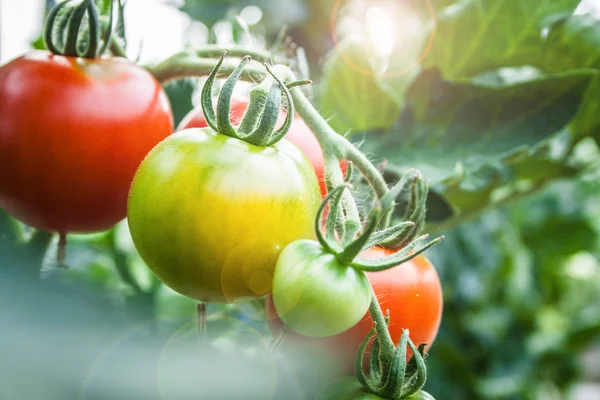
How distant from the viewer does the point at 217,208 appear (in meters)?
0.43

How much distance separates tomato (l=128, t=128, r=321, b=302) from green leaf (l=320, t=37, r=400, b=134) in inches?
23.3

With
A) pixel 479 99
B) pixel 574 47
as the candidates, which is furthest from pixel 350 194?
pixel 574 47

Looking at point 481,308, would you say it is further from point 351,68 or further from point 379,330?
point 379,330

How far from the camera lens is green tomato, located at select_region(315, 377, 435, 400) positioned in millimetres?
512

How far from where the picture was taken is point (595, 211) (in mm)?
3404

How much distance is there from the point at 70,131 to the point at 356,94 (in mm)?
533

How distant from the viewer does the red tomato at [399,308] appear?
1.99 ft

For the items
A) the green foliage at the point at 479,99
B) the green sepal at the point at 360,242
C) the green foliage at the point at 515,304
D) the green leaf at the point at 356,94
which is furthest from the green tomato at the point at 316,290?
the green foliage at the point at 515,304

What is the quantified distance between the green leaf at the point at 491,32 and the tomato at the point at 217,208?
606 millimetres

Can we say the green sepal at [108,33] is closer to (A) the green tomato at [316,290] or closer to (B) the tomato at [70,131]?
(B) the tomato at [70,131]

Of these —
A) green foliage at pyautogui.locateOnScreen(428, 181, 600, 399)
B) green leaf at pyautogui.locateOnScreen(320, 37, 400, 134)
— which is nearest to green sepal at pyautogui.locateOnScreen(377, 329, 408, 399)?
green leaf at pyautogui.locateOnScreen(320, 37, 400, 134)

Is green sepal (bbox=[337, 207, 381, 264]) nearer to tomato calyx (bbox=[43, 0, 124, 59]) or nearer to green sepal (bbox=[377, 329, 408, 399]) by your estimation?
green sepal (bbox=[377, 329, 408, 399])

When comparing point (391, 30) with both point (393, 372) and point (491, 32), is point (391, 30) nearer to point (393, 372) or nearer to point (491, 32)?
point (491, 32)

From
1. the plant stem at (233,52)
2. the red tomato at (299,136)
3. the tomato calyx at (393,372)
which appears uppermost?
the plant stem at (233,52)
